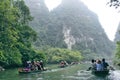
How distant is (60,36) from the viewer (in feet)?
633

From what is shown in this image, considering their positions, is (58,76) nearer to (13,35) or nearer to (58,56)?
(13,35)

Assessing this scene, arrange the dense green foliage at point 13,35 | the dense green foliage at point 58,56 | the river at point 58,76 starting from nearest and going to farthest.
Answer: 1. the river at point 58,76
2. the dense green foliage at point 13,35
3. the dense green foliage at point 58,56

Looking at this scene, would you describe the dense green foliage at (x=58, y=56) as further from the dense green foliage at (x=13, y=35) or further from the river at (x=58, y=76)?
the river at (x=58, y=76)

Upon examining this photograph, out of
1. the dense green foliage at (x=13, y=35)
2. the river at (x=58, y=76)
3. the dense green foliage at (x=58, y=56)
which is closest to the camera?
the river at (x=58, y=76)

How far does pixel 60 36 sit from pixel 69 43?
7173mm

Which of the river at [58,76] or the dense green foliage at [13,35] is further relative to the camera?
the dense green foliage at [13,35]

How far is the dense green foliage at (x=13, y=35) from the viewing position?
48438 mm

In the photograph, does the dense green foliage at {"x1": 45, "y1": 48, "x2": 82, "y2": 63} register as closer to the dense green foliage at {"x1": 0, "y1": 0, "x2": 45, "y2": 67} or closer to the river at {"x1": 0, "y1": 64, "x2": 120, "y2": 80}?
the dense green foliage at {"x1": 0, "y1": 0, "x2": 45, "y2": 67}

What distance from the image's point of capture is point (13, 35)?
54.0 m

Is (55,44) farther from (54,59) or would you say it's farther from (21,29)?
(21,29)

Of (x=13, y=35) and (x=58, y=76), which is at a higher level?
(x=13, y=35)

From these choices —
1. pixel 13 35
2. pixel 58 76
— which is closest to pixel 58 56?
pixel 13 35

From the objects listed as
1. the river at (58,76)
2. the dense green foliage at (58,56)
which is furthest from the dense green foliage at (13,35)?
the dense green foliage at (58,56)

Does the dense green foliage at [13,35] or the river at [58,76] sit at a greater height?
the dense green foliage at [13,35]
